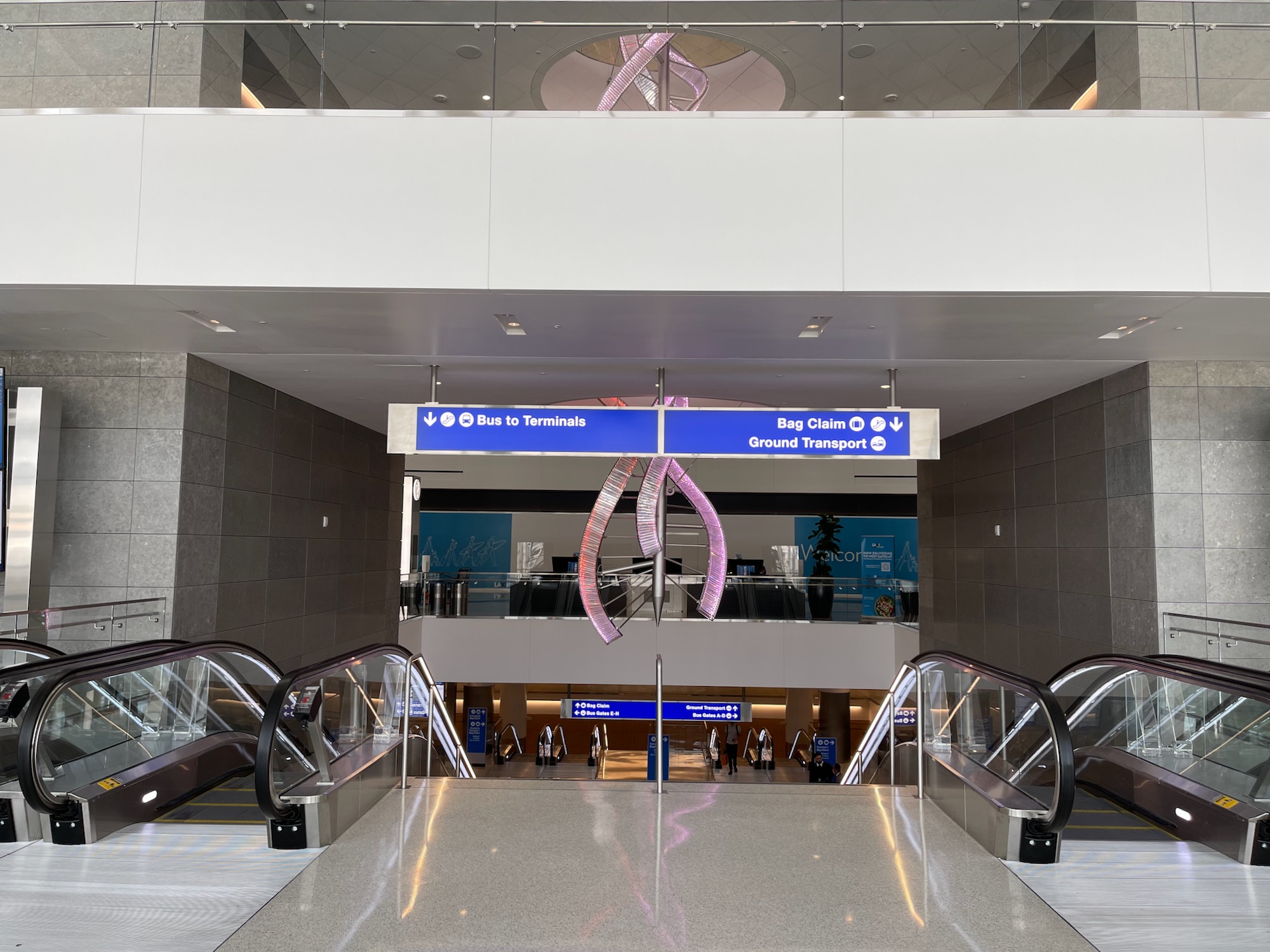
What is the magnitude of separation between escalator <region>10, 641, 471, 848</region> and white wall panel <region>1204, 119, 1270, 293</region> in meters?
5.99

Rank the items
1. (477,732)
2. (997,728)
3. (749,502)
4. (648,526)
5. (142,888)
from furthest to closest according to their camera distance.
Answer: (749,502)
(477,732)
(648,526)
(997,728)
(142,888)

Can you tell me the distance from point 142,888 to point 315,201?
4.09 m

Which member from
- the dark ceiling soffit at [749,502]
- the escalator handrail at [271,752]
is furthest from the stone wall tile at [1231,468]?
the dark ceiling soffit at [749,502]

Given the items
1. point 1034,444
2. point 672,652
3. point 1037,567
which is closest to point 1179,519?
point 1037,567

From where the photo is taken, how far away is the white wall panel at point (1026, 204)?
5.65 metres

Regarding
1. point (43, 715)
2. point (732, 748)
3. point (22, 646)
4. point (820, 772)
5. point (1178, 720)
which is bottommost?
point (732, 748)

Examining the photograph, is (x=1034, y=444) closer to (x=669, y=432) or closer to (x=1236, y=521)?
(x=1236, y=521)

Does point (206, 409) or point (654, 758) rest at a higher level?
point (206, 409)

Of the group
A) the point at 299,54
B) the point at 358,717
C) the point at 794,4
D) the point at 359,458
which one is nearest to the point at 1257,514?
the point at 794,4

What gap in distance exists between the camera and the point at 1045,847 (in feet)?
14.1

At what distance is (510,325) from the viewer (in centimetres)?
662

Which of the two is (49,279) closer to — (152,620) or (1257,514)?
(152,620)

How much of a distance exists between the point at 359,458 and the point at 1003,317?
9133 millimetres

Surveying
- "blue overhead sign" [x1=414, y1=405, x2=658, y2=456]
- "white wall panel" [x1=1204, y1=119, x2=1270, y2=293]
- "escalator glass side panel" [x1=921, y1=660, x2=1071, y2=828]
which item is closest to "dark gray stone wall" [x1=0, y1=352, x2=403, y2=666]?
"blue overhead sign" [x1=414, y1=405, x2=658, y2=456]
